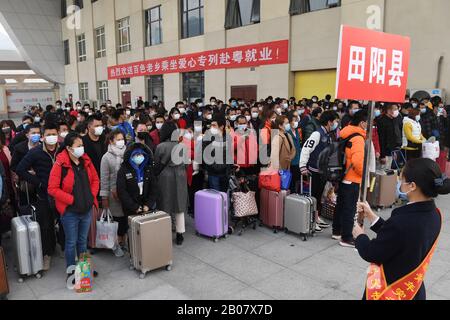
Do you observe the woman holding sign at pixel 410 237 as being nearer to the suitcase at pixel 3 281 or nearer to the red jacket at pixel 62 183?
the red jacket at pixel 62 183

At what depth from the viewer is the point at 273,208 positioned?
5551mm

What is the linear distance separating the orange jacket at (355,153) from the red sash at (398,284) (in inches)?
102

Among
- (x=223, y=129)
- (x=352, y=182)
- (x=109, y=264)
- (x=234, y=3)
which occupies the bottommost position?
(x=109, y=264)

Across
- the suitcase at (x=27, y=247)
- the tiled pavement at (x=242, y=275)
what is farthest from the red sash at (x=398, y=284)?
the suitcase at (x=27, y=247)

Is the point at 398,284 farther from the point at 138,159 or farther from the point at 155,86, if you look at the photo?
the point at 155,86

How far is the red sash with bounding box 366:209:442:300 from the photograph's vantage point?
2145 mm

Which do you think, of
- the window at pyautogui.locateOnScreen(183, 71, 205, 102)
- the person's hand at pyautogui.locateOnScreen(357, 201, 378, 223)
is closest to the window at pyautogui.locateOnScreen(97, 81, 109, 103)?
the window at pyautogui.locateOnScreen(183, 71, 205, 102)

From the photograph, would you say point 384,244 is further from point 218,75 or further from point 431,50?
point 218,75

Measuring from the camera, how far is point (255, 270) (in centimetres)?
434

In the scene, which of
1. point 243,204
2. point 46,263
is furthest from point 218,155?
point 46,263

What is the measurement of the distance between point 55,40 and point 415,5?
91.9 ft

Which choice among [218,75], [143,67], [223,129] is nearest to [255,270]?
[223,129]

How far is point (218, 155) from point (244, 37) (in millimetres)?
10867

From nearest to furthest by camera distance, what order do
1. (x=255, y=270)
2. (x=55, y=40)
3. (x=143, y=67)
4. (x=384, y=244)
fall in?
(x=384, y=244) < (x=255, y=270) < (x=143, y=67) < (x=55, y=40)
